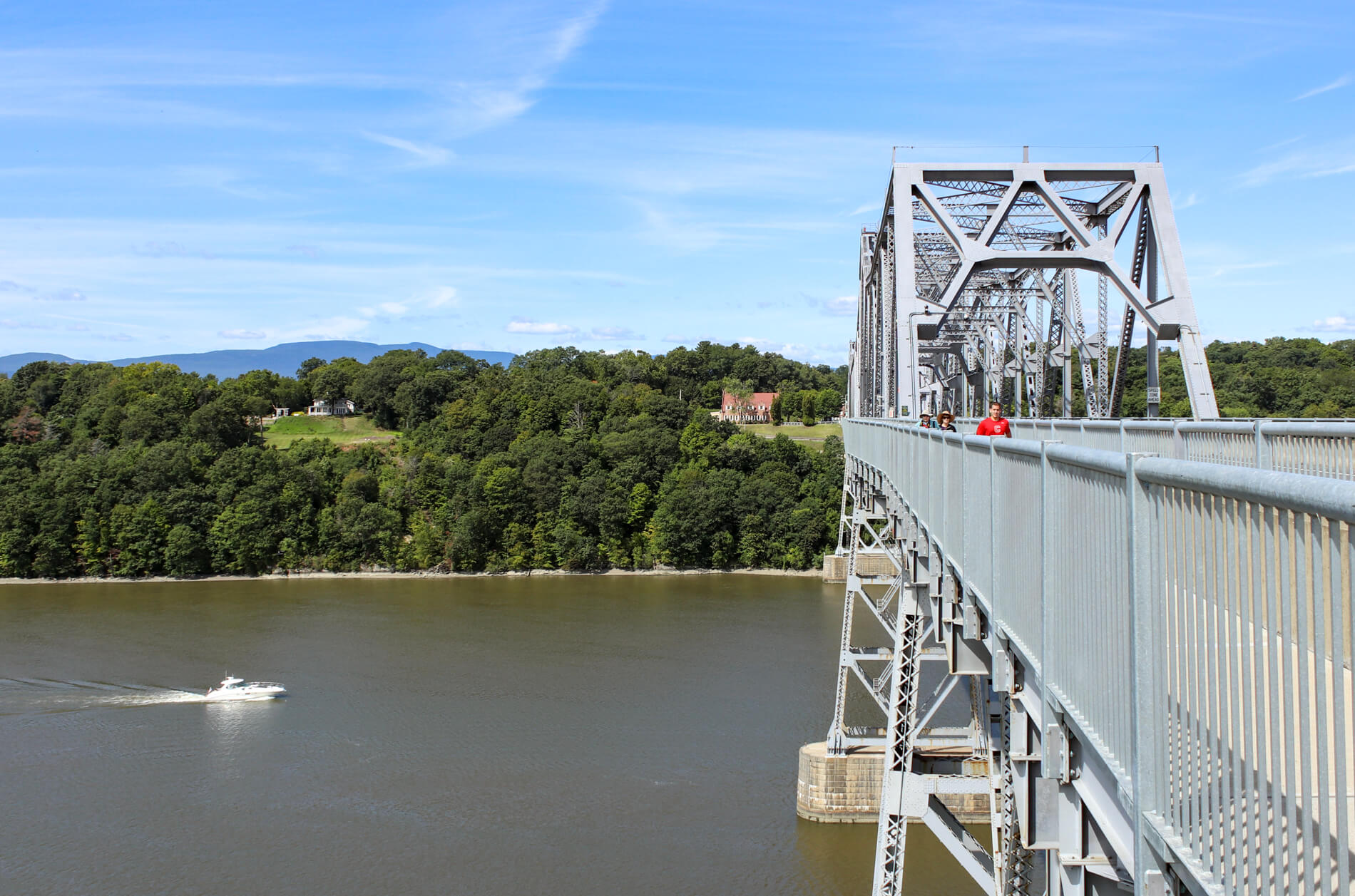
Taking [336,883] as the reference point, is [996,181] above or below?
above

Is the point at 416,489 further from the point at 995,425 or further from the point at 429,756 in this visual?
the point at 995,425

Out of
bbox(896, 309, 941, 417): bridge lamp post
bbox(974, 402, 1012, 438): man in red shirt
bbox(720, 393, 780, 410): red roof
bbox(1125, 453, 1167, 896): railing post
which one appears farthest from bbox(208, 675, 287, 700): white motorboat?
bbox(720, 393, 780, 410): red roof

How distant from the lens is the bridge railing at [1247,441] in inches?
270

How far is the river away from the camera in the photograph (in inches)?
723

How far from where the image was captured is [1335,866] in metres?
1.97

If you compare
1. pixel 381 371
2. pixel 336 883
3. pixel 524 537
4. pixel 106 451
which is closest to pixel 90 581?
pixel 106 451

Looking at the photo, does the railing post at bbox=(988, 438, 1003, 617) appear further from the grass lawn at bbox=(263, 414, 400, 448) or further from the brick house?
→ the brick house

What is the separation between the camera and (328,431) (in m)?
76.2

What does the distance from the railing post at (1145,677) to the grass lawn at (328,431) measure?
235 feet

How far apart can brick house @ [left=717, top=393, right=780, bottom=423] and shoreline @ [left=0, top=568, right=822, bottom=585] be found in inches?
1399

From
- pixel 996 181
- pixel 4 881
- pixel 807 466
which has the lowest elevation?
pixel 4 881

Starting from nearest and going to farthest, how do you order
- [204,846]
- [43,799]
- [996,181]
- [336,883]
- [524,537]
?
[996,181], [336,883], [204,846], [43,799], [524,537]

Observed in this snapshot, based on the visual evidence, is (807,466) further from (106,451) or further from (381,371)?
(106,451)

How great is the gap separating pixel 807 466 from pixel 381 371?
3436cm
